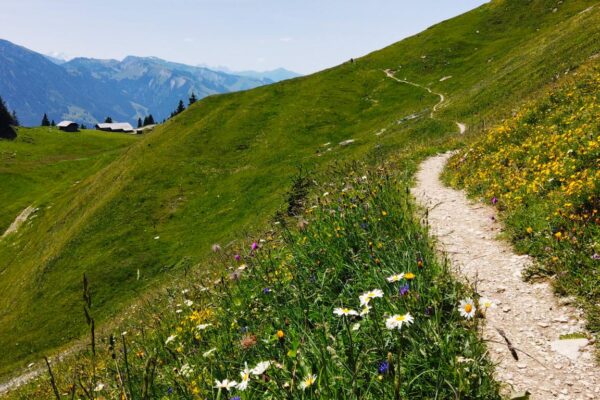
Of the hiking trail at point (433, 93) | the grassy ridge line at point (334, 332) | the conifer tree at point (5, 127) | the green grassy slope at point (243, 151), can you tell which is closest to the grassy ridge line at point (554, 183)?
the grassy ridge line at point (334, 332)

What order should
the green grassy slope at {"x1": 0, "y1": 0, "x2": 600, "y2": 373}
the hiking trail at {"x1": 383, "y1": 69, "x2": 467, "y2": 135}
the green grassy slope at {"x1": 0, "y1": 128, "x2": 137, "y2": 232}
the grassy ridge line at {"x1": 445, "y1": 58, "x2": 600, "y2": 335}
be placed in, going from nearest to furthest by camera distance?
the grassy ridge line at {"x1": 445, "y1": 58, "x2": 600, "y2": 335} < the hiking trail at {"x1": 383, "y1": 69, "x2": 467, "y2": 135} < the green grassy slope at {"x1": 0, "y1": 0, "x2": 600, "y2": 373} < the green grassy slope at {"x1": 0, "y1": 128, "x2": 137, "y2": 232}

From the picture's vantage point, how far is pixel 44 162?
11775 cm

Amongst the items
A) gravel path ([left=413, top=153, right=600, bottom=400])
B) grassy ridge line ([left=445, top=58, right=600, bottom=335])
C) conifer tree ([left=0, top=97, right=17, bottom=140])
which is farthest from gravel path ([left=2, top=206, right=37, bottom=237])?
gravel path ([left=413, top=153, right=600, bottom=400])

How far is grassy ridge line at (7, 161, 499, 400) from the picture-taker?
409cm

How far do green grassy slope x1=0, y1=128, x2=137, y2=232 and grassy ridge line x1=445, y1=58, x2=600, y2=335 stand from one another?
93669mm

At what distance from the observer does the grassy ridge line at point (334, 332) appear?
13.4 feet

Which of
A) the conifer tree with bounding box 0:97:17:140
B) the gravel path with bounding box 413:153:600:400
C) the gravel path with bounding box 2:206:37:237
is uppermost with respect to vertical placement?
the conifer tree with bounding box 0:97:17:140

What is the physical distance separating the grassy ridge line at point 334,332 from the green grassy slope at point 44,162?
307 ft

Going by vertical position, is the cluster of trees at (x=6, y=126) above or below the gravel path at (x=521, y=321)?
above

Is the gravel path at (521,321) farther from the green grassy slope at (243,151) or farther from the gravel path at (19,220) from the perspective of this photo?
the gravel path at (19,220)

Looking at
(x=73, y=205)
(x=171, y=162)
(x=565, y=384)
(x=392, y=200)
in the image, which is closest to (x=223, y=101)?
(x=171, y=162)

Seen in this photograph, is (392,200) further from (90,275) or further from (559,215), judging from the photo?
(90,275)

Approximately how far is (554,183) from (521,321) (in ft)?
18.1

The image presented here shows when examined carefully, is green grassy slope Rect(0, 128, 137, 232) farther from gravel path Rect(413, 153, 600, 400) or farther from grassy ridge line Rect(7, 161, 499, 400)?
gravel path Rect(413, 153, 600, 400)
